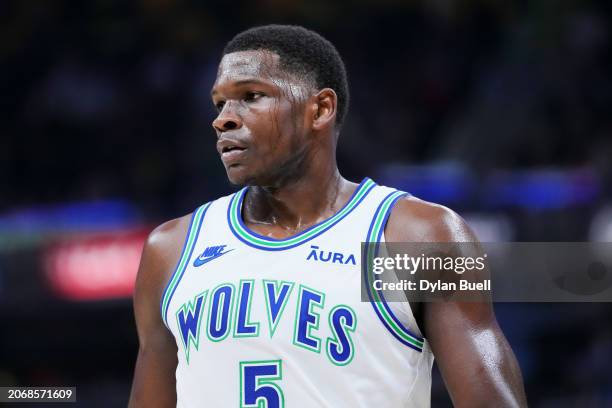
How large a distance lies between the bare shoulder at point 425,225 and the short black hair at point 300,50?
479mm

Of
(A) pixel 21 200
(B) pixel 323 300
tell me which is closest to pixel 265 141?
(B) pixel 323 300

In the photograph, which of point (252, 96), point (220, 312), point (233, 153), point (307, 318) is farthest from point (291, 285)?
point (252, 96)

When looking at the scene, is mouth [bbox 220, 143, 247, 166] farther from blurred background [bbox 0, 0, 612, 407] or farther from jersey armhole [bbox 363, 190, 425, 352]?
blurred background [bbox 0, 0, 612, 407]

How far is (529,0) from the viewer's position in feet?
31.1

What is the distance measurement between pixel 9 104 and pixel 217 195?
233cm

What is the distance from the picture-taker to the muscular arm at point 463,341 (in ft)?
9.27

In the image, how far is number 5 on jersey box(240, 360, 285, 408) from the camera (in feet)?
9.53

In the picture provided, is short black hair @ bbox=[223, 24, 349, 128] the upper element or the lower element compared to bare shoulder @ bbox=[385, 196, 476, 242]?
upper

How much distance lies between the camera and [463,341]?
2.87m

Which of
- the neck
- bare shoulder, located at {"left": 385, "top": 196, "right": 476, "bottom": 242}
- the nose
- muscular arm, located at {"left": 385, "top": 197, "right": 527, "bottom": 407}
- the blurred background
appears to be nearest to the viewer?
muscular arm, located at {"left": 385, "top": 197, "right": 527, "bottom": 407}

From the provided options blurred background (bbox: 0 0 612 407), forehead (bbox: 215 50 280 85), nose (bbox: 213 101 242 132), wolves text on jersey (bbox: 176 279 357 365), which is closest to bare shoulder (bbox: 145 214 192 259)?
wolves text on jersey (bbox: 176 279 357 365)

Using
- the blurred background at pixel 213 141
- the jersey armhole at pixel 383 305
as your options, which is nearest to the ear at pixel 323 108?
the jersey armhole at pixel 383 305

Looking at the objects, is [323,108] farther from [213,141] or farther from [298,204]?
[213,141]

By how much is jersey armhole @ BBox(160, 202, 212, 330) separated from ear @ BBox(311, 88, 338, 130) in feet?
1.54
